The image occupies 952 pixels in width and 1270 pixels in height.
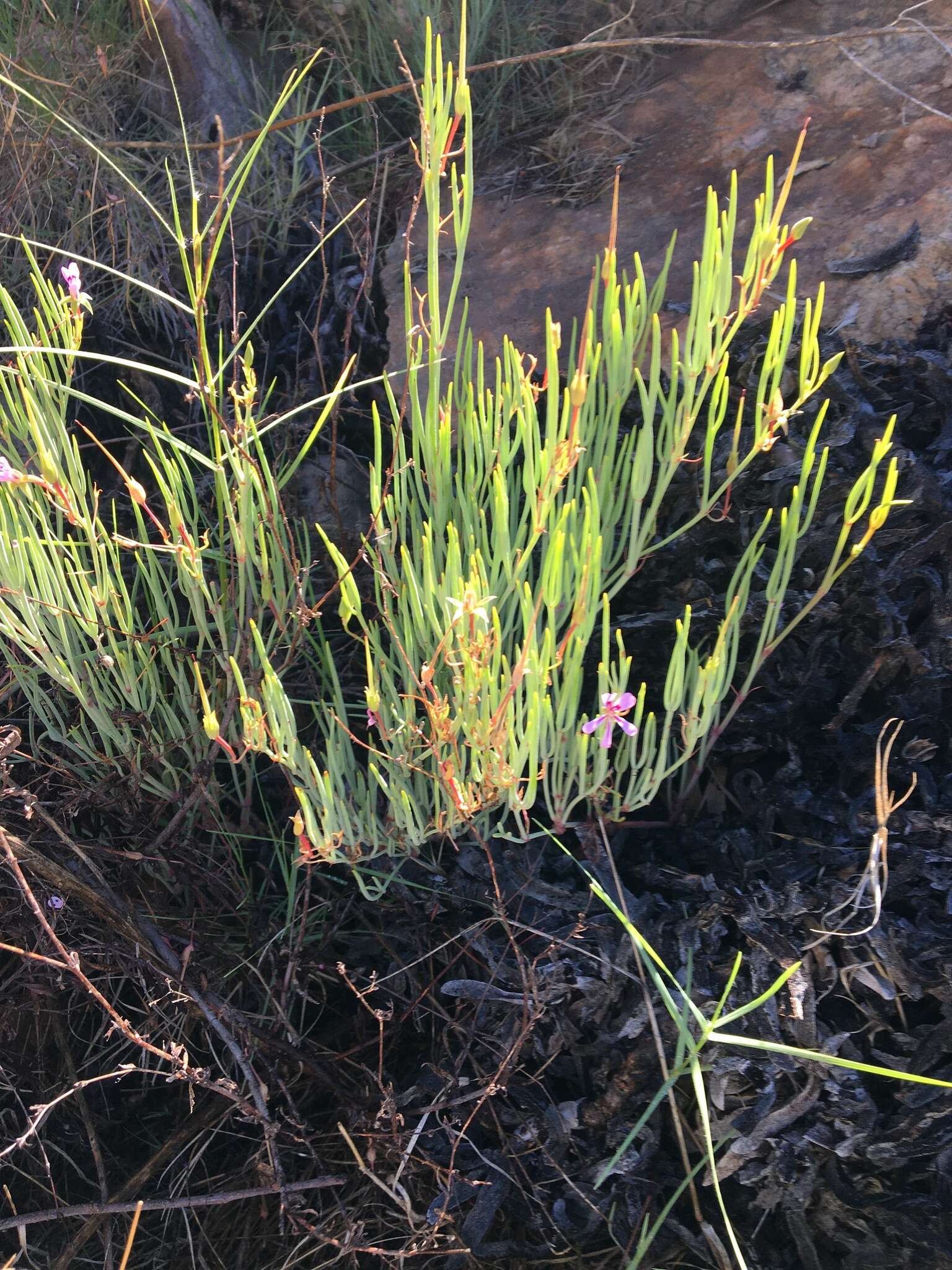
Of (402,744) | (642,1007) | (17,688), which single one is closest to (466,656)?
(402,744)

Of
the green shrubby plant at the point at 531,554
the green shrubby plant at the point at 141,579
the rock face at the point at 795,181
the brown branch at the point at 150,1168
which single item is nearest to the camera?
the green shrubby plant at the point at 531,554

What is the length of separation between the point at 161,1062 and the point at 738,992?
74cm

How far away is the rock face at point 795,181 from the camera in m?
1.73

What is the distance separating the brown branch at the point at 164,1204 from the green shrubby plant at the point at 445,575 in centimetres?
37

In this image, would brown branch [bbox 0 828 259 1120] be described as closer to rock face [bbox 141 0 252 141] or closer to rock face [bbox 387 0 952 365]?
rock face [bbox 387 0 952 365]

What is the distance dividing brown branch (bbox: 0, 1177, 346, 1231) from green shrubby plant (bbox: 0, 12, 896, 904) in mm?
372

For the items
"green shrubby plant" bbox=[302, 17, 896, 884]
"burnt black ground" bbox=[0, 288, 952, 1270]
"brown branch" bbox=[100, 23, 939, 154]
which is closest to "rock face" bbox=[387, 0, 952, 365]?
"brown branch" bbox=[100, 23, 939, 154]

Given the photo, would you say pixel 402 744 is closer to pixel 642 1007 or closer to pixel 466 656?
pixel 466 656

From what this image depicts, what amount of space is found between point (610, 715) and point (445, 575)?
221 millimetres

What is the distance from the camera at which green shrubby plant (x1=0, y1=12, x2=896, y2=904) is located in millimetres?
1048

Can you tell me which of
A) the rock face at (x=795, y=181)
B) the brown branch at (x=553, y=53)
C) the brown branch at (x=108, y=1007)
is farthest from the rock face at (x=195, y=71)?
the brown branch at (x=108, y=1007)

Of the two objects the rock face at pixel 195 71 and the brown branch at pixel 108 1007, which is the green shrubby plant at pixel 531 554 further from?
the rock face at pixel 195 71

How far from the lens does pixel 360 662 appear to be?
157 centimetres

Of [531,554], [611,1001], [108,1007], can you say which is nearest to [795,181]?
[531,554]
